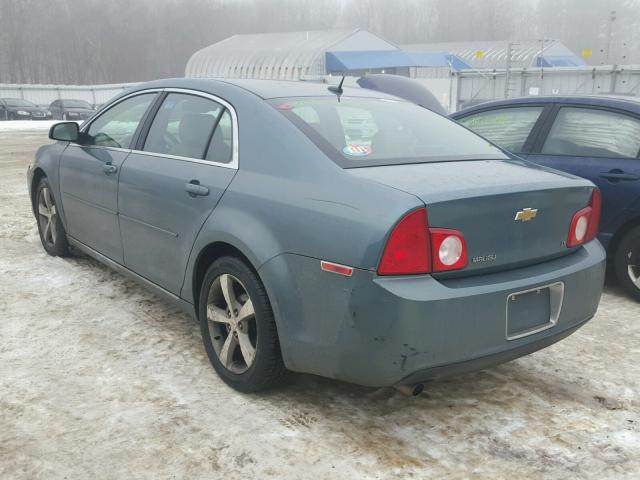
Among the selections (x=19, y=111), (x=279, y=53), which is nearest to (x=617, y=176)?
(x=19, y=111)

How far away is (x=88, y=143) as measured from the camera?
454 cm

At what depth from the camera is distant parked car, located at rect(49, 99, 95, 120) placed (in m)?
35.1

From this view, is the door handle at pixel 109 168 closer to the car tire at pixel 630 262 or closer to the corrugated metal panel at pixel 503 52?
the car tire at pixel 630 262

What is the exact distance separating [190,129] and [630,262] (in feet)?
11.0

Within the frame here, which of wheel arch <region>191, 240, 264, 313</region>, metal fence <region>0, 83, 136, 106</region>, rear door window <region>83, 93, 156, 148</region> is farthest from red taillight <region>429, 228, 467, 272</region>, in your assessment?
metal fence <region>0, 83, 136, 106</region>

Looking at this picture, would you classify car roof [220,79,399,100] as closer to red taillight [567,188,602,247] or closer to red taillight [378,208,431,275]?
red taillight [378,208,431,275]

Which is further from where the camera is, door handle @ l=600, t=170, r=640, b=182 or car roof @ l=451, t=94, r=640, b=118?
car roof @ l=451, t=94, r=640, b=118

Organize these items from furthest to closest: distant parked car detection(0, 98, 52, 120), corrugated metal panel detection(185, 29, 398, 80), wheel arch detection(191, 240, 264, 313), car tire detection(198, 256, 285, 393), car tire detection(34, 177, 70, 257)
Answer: corrugated metal panel detection(185, 29, 398, 80) < distant parked car detection(0, 98, 52, 120) < car tire detection(34, 177, 70, 257) < wheel arch detection(191, 240, 264, 313) < car tire detection(198, 256, 285, 393)

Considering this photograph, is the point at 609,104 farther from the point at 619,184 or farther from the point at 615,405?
the point at 615,405

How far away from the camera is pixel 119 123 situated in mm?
4285

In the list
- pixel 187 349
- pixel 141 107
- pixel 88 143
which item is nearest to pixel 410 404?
pixel 187 349

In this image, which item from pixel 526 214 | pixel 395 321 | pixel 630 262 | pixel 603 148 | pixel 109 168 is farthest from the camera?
pixel 603 148

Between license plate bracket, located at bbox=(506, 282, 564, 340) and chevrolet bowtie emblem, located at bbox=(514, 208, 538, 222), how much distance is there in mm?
299

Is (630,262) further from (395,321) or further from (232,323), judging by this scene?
(232,323)
